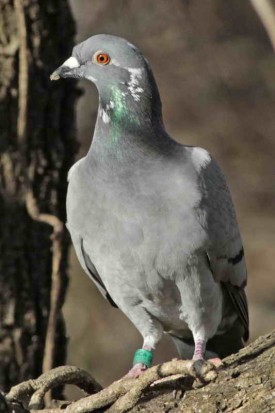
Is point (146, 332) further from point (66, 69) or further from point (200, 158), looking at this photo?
point (66, 69)

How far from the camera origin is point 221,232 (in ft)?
14.0

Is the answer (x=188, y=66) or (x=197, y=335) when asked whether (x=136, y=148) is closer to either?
(x=197, y=335)

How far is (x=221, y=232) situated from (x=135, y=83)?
28.6 inches

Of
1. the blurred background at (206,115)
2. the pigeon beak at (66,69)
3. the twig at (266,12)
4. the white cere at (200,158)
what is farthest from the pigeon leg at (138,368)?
the blurred background at (206,115)

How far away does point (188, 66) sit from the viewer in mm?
10109

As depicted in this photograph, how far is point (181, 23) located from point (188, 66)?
1.06m

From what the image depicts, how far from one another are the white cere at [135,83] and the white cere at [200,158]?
1.12ft

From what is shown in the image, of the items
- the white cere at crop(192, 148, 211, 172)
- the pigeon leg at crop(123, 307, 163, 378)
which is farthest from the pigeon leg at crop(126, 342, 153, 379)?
the white cere at crop(192, 148, 211, 172)

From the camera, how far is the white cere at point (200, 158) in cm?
420

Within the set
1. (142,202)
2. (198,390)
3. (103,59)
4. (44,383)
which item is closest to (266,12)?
(198,390)

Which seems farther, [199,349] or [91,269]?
[91,269]

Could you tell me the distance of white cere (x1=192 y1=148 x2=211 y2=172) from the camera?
4.20 meters

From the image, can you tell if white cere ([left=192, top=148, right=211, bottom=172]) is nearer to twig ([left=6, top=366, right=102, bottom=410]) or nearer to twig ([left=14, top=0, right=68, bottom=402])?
twig ([left=14, top=0, right=68, bottom=402])

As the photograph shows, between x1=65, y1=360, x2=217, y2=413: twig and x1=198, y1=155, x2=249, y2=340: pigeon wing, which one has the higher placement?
x1=198, y1=155, x2=249, y2=340: pigeon wing
